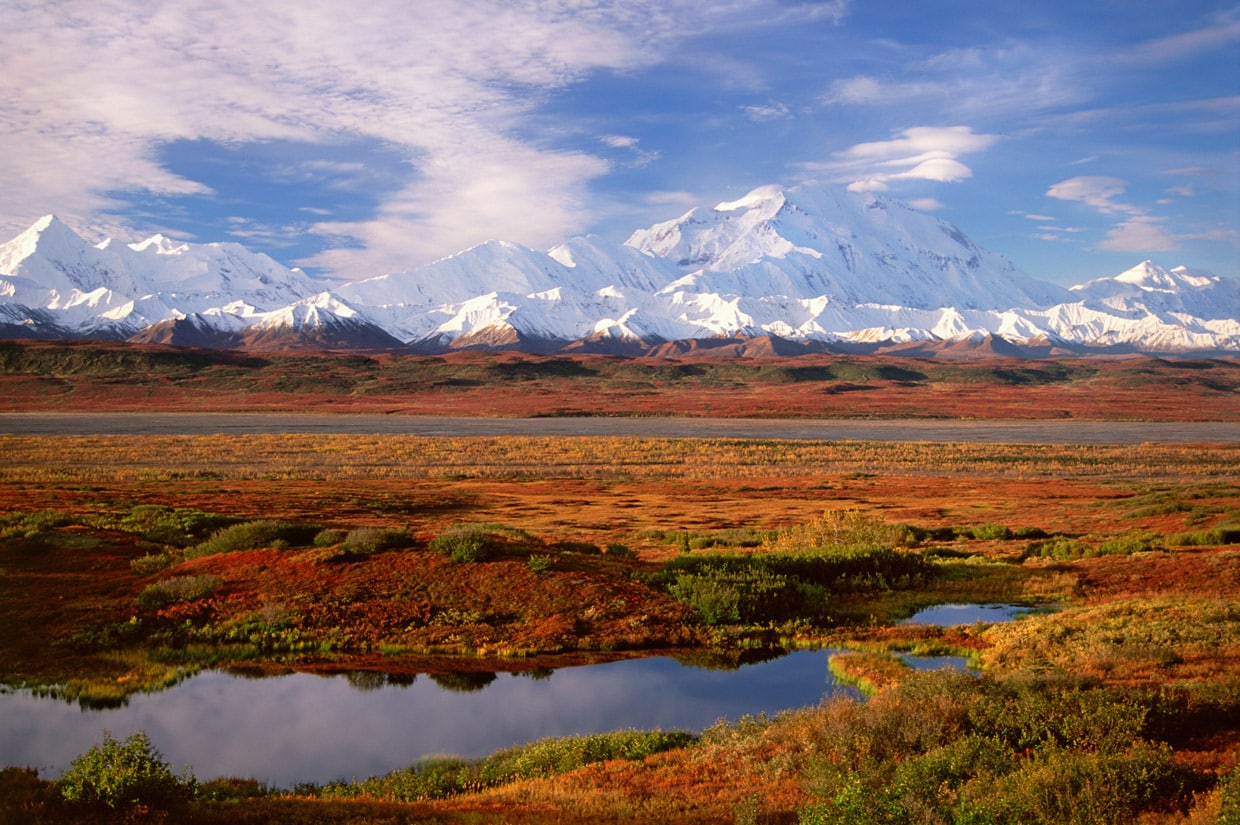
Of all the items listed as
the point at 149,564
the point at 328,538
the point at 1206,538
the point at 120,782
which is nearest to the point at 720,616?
the point at 328,538

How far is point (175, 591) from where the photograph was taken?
20.8 metres

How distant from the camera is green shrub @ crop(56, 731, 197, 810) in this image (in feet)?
31.9

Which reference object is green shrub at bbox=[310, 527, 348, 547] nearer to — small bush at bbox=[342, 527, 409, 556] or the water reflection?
small bush at bbox=[342, 527, 409, 556]

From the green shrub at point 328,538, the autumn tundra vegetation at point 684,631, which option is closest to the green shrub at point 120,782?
the autumn tundra vegetation at point 684,631

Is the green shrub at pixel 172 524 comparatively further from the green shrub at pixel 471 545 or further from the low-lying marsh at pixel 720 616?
the green shrub at pixel 471 545

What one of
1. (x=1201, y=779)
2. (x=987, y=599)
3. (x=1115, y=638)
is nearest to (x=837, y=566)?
(x=987, y=599)

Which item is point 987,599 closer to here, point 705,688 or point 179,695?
point 705,688

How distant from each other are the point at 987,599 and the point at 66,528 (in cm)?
2700

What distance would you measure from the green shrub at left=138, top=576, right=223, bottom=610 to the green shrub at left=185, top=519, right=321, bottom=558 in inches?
135

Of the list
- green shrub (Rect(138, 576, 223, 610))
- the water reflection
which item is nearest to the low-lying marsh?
green shrub (Rect(138, 576, 223, 610))

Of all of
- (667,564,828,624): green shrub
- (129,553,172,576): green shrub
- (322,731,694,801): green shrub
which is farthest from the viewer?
(129,553,172,576): green shrub

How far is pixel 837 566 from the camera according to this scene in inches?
983

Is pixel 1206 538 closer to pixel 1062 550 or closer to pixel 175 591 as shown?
pixel 1062 550

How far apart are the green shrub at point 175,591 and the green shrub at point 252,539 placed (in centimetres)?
343
